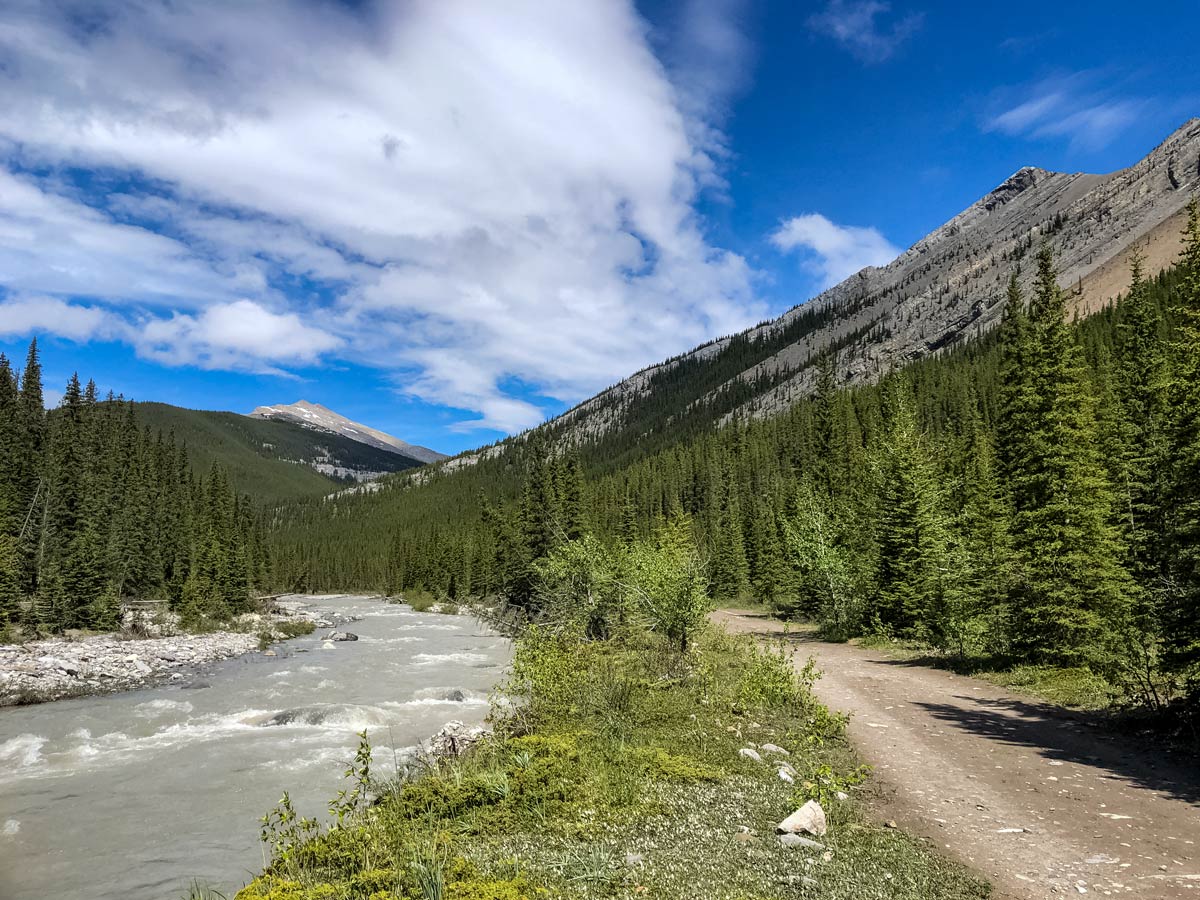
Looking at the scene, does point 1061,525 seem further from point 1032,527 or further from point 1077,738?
point 1077,738

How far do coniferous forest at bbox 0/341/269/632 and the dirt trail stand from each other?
5516 cm

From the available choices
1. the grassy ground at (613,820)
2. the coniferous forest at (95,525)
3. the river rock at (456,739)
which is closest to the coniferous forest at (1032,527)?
the grassy ground at (613,820)

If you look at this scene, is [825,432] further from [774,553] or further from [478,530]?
[478,530]

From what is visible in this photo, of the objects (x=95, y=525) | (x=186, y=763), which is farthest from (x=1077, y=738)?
(x=95, y=525)

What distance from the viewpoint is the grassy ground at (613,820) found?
21.1 ft

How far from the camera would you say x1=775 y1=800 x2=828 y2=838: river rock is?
312 inches

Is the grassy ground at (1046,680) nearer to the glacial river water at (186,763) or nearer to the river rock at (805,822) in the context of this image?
the river rock at (805,822)

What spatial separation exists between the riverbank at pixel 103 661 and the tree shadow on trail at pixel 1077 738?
3627cm

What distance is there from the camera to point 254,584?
3460 inches

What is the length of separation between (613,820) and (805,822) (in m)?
2.46

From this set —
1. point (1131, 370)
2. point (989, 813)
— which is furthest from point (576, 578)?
point (1131, 370)

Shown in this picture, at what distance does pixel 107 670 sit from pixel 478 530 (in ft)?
271

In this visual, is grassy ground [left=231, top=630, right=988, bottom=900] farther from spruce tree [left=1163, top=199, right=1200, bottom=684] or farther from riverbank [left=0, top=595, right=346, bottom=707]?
riverbank [left=0, top=595, right=346, bottom=707]

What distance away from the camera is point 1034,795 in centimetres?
911
